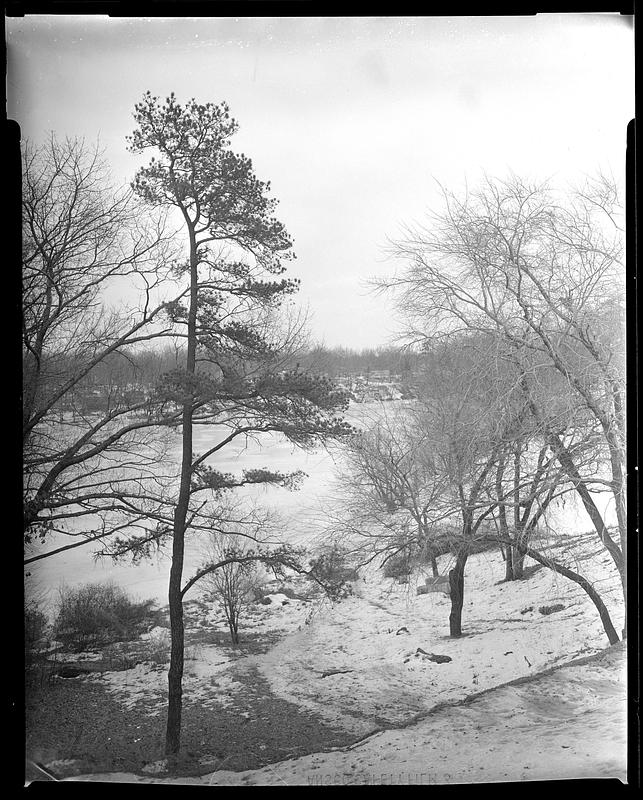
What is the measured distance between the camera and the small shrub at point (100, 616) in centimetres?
242

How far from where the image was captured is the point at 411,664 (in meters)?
2.43

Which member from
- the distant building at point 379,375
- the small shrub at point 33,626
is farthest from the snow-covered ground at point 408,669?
the distant building at point 379,375

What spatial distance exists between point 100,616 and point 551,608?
74.8 inches

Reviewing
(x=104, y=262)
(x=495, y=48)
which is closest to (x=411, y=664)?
(x=104, y=262)

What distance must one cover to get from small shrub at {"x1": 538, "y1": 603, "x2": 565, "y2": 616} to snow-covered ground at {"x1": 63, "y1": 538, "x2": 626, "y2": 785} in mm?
19

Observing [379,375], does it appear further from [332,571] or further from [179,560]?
[179,560]

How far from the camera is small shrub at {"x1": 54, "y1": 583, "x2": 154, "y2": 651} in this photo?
2422 mm

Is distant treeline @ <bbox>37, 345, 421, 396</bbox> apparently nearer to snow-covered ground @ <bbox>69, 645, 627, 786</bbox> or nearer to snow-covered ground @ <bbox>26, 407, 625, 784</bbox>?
snow-covered ground @ <bbox>26, 407, 625, 784</bbox>

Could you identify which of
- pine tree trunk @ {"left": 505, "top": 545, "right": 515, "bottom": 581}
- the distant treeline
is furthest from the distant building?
pine tree trunk @ {"left": 505, "top": 545, "right": 515, "bottom": 581}

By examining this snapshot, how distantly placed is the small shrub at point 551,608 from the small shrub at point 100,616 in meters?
1.65

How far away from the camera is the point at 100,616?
7.95ft

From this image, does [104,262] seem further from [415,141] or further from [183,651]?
[183,651]

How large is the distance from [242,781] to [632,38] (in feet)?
11.5

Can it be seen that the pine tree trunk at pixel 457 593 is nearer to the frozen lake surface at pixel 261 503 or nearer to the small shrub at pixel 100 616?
the frozen lake surface at pixel 261 503
